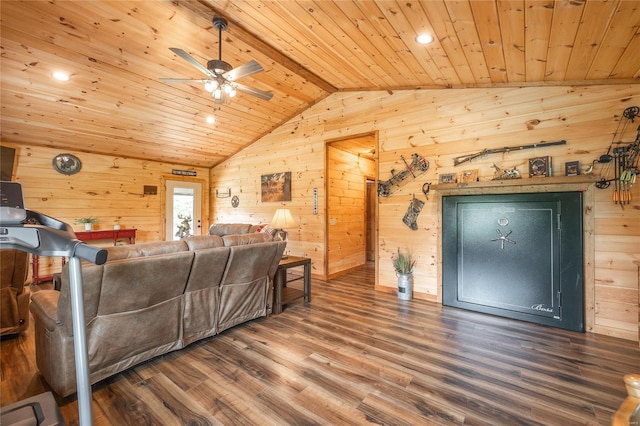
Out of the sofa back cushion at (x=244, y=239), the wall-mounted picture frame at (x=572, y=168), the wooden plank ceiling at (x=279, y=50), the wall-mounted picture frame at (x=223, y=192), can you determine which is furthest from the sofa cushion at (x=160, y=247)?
the wall-mounted picture frame at (x=223, y=192)

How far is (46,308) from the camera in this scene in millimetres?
2000

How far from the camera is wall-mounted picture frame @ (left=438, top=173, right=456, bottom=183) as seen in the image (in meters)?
3.82

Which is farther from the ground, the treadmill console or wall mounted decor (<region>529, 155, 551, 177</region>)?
wall mounted decor (<region>529, 155, 551, 177</region>)

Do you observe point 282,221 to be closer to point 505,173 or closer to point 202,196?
point 505,173

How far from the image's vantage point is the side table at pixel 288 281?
3496 mm

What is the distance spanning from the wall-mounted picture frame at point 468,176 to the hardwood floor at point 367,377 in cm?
176

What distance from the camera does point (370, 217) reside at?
7.02 meters

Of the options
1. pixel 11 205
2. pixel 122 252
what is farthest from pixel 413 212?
pixel 11 205

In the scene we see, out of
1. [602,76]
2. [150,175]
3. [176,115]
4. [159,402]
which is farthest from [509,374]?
[150,175]

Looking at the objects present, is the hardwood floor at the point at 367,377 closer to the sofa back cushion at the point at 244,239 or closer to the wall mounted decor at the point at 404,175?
the sofa back cushion at the point at 244,239

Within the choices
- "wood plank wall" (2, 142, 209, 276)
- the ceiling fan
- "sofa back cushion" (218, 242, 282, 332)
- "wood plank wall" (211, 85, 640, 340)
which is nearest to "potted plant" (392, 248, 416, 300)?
"wood plank wall" (211, 85, 640, 340)

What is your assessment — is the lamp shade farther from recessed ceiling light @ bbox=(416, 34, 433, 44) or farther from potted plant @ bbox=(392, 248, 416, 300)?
recessed ceiling light @ bbox=(416, 34, 433, 44)

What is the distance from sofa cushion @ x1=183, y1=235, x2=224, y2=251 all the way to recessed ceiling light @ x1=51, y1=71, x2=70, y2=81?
9.82ft

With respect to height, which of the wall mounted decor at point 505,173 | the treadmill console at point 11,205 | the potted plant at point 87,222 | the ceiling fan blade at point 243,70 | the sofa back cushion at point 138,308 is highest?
the ceiling fan blade at point 243,70
